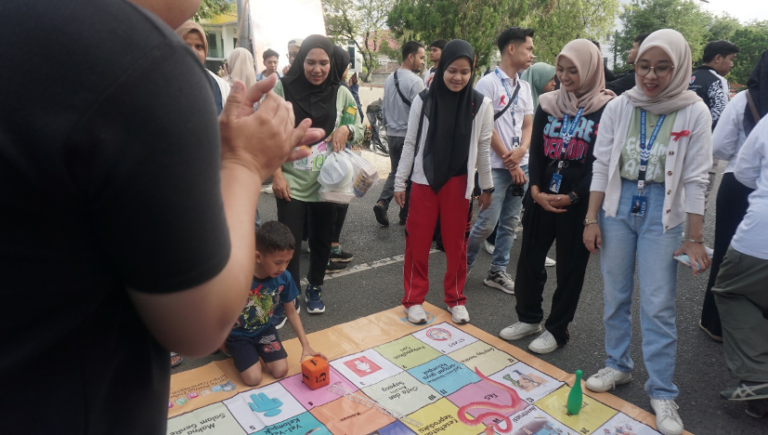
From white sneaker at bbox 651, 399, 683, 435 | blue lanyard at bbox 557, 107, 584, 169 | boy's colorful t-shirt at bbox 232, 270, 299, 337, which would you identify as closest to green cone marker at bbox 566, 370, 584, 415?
white sneaker at bbox 651, 399, 683, 435

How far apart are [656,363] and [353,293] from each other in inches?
86.9

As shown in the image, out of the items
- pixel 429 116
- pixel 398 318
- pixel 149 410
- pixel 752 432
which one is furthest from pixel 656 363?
pixel 149 410

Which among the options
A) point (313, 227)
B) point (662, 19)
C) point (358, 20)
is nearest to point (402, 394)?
point (313, 227)

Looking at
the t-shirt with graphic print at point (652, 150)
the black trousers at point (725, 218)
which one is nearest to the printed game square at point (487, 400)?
the t-shirt with graphic print at point (652, 150)

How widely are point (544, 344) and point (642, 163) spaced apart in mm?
1323

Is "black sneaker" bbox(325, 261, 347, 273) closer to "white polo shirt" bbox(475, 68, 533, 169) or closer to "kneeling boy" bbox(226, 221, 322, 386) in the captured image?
"kneeling boy" bbox(226, 221, 322, 386)

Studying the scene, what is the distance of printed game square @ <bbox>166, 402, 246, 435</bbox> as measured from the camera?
94.8 inches

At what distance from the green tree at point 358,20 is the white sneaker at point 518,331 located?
86.2ft

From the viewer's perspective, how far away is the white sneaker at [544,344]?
324cm

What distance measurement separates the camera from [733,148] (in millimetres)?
3332

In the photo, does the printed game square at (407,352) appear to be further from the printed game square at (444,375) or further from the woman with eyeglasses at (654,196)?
the woman with eyeglasses at (654,196)

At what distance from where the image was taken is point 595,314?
12.5ft

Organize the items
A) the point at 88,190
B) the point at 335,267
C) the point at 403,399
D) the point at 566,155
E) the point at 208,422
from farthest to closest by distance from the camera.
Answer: the point at 335,267, the point at 566,155, the point at 403,399, the point at 208,422, the point at 88,190

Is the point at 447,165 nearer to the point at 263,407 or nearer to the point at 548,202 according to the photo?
the point at 548,202
